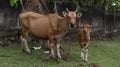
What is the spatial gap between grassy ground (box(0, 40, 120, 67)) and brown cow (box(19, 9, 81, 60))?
1.34 ft

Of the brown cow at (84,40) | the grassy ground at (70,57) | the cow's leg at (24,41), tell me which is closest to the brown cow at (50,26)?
the cow's leg at (24,41)

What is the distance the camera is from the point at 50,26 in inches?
406

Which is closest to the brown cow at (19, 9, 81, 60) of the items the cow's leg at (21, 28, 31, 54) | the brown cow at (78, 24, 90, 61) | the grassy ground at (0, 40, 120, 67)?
the cow's leg at (21, 28, 31, 54)

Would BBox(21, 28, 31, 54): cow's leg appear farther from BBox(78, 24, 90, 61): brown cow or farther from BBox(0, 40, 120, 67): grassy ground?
BBox(78, 24, 90, 61): brown cow

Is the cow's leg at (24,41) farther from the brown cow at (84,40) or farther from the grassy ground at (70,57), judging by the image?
the brown cow at (84,40)

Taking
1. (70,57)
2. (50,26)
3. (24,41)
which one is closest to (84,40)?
(70,57)

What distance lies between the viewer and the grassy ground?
32.1ft

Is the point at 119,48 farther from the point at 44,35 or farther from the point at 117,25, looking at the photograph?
the point at 44,35

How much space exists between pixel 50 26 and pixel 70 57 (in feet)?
4.41

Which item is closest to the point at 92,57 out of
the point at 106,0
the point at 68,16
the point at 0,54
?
the point at 68,16

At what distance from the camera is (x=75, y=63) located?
1023cm

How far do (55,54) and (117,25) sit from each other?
567cm

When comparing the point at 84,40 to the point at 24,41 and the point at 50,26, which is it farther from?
the point at 24,41

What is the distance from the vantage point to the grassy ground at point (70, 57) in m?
9.77
